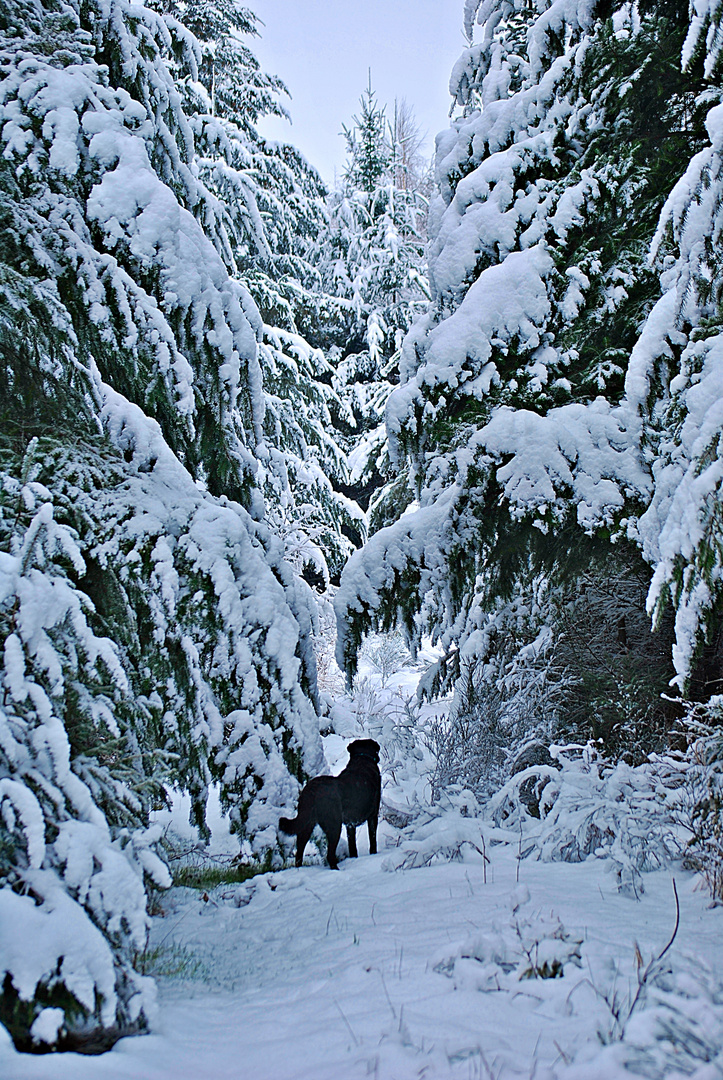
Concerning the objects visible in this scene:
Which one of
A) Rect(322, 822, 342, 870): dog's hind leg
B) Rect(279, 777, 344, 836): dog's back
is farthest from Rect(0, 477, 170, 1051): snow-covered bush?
Answer: Rect(322, 822, 342, 870): dog's hind leg

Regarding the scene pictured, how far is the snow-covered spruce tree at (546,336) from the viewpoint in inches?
134

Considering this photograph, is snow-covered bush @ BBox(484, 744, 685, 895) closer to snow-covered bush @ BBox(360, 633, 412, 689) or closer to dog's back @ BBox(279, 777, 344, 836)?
dog's back @ BBox(279, 777, 344, 836)

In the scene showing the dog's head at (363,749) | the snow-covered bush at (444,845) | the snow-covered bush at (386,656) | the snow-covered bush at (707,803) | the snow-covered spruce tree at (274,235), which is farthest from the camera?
the snow-covered bush at (386,656)

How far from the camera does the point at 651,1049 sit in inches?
54.6

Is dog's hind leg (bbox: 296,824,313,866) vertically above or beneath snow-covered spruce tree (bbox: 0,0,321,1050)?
beneath

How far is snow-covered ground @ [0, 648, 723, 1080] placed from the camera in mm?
1431

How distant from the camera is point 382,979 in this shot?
1.91 metres

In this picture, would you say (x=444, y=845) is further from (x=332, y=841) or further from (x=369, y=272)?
(x=369, y=272)

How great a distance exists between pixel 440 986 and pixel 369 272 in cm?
1827

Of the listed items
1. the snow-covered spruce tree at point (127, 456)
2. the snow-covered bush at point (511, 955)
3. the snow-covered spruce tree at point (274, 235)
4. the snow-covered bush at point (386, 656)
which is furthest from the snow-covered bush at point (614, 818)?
the snow-covered bush at point (386, 656)

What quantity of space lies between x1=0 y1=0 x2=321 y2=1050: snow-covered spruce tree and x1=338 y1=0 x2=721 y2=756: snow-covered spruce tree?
106 cm

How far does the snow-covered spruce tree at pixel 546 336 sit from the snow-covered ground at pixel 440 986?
1.58 m

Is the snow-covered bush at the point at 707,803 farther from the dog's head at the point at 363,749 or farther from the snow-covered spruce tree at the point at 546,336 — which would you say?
the dog's head at the point at 363,749

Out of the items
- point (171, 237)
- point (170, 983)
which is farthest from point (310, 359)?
point (170, 983)
